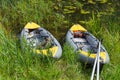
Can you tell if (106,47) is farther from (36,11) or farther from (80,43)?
(36,11)

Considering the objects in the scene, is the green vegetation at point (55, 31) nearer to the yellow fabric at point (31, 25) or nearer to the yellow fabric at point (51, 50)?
the yellow fabric at point (51, 50)

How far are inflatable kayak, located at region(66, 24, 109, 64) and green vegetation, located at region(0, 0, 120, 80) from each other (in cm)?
18

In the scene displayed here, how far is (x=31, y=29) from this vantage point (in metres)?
7.01

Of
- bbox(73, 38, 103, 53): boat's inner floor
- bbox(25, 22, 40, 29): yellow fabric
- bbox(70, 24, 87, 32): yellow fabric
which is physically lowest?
bbox(73, 38, 103, 53): boat's inner floor

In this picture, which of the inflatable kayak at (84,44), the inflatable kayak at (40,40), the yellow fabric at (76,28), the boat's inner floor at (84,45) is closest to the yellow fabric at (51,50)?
the inflatable kayak at (40,40)

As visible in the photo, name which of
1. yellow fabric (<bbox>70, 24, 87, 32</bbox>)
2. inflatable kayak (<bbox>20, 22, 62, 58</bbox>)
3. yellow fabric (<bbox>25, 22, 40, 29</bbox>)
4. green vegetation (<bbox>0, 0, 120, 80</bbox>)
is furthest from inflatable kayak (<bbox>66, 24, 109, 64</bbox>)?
yellow fabric (<bbox>25, 22, 40, 29</bbox>)

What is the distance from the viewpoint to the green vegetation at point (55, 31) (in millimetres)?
5469

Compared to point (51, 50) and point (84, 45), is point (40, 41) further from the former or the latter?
point (84, 45)

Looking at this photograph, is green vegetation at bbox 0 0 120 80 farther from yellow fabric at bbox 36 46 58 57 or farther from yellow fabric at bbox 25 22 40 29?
yellow fabric at bbox 25 22 40 29

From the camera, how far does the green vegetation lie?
5.47m

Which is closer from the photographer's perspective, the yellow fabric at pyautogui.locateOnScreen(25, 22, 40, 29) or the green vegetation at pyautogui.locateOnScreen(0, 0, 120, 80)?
the green vegetation at pyautogui.locateOnScreen(0, 0, 120, 80)

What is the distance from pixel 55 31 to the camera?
7.42 m

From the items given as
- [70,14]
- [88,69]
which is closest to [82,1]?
[70,14]

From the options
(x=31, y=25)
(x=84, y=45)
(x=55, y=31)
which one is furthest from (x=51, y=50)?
(x=55, y=31)
